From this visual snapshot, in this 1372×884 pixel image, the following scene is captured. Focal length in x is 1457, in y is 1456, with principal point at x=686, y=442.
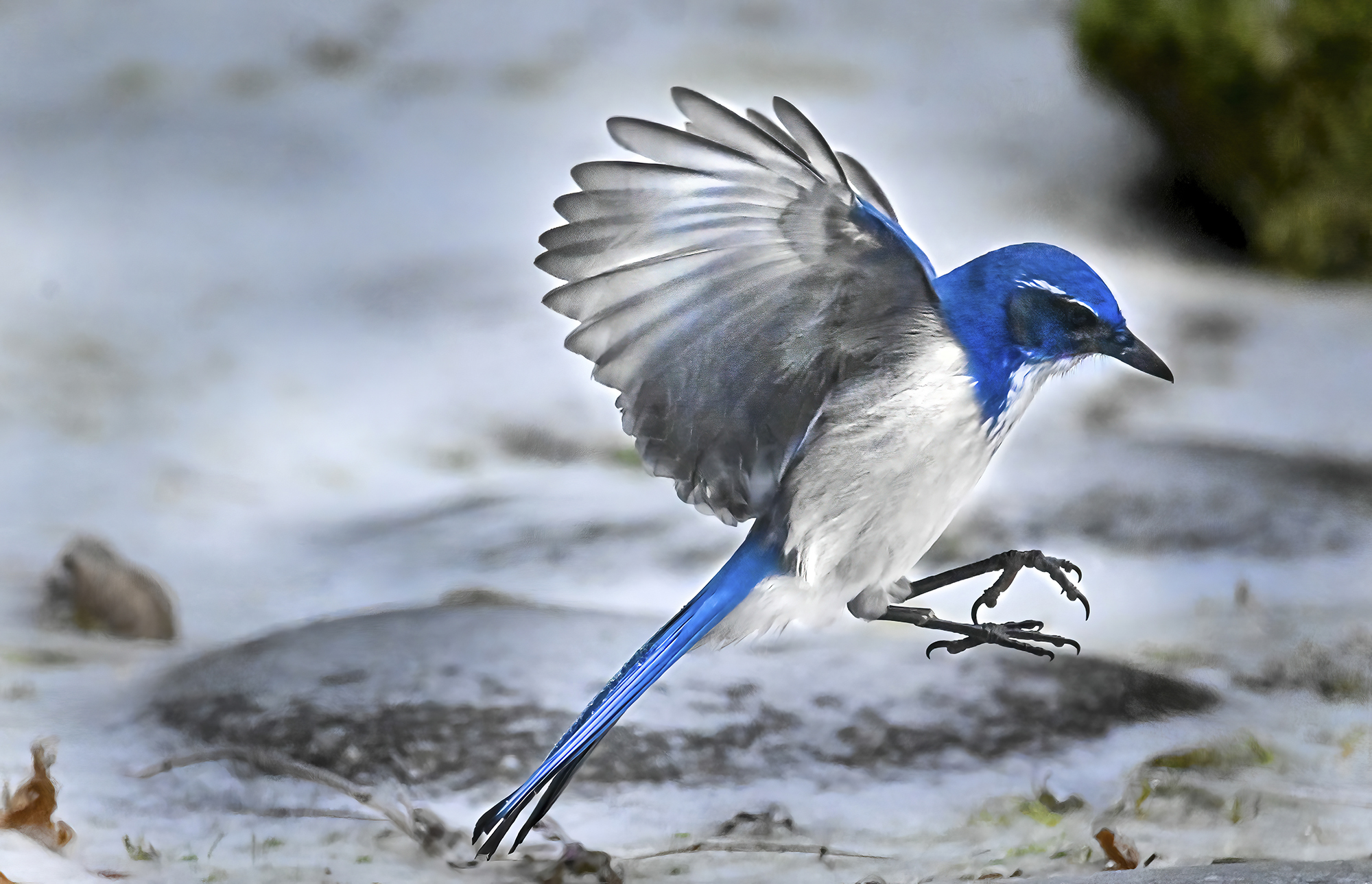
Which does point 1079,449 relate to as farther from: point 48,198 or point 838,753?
point 48,198

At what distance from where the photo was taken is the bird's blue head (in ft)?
4.25

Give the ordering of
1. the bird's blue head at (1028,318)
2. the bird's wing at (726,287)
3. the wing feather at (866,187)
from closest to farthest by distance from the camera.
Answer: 1. the bird's wing at (726,287)
2. the bird's blue head at (1028,318)
3. the wing feather at (866,187)

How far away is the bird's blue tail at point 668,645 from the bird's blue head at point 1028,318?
0.82 ft

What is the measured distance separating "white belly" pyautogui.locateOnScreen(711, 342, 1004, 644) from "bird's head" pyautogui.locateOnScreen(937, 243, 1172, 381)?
4 cm

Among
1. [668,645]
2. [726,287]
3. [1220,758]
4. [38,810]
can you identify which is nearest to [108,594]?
[38,810]

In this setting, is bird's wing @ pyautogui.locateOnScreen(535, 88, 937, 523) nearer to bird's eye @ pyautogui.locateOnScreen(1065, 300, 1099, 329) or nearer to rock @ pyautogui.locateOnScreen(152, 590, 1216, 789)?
bird's eye @ pyautogui.locateOnScreen(1065, 300, 1099, 329)

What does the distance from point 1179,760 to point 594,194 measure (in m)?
0.97

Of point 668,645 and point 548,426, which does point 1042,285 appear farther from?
point 548,426

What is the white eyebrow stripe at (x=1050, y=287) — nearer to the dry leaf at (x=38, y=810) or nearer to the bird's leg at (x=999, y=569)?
the bird's leg at (x=999, y=569)

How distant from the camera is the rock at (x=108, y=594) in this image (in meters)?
1.70

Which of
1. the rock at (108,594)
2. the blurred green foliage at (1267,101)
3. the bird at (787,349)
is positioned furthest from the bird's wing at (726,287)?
the rock at (108,594)

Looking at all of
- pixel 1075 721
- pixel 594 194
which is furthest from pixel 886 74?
A: pixel 1075 721

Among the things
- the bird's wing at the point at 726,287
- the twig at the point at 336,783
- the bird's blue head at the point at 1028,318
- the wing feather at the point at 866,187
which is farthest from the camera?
the twig at the point at 336,783

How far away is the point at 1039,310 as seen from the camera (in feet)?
4.28
